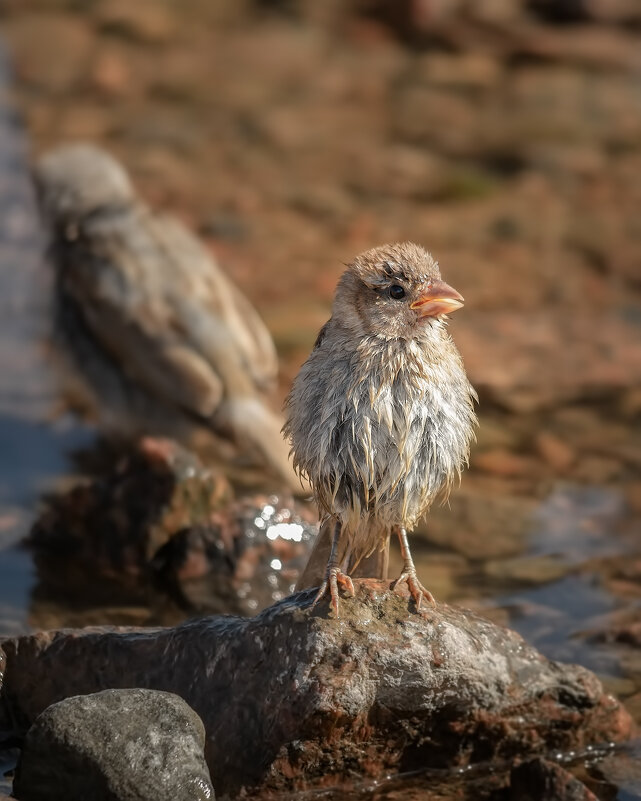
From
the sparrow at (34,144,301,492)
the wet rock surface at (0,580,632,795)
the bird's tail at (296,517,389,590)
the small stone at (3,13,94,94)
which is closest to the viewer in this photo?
the wet rock surface at (0,580,632,795)

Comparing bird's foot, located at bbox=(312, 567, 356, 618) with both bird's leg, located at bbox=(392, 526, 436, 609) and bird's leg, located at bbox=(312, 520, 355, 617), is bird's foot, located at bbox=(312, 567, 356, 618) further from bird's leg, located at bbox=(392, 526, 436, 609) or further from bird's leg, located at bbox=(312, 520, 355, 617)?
bird's leg, located at bbox=(392, 526, 436, 609)

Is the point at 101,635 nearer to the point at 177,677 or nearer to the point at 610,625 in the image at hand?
the point at 177,677

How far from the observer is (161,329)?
25.0 feet

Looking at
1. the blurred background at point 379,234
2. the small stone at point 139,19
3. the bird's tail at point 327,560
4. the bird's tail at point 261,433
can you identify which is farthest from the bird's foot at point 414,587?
the small stone at point 139,19

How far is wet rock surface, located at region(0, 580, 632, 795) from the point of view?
4.79 m

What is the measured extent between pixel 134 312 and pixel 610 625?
3190 millimetres

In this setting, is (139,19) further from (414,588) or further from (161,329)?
(414,588)

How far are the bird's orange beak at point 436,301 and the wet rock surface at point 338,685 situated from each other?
102cm

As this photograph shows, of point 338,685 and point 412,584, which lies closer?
point 338,685

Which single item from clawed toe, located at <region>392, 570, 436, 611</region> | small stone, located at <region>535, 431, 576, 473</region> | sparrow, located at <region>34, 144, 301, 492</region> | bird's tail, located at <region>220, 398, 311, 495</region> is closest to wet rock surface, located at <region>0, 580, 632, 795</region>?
clawed toe, located at <region>392, 570, 436, 611</region>

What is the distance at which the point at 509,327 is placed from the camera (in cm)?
994

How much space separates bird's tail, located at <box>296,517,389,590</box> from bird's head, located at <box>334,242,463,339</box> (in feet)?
2.46

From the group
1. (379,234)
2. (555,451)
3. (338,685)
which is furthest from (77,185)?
(338,685)

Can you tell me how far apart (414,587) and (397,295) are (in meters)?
1.07
